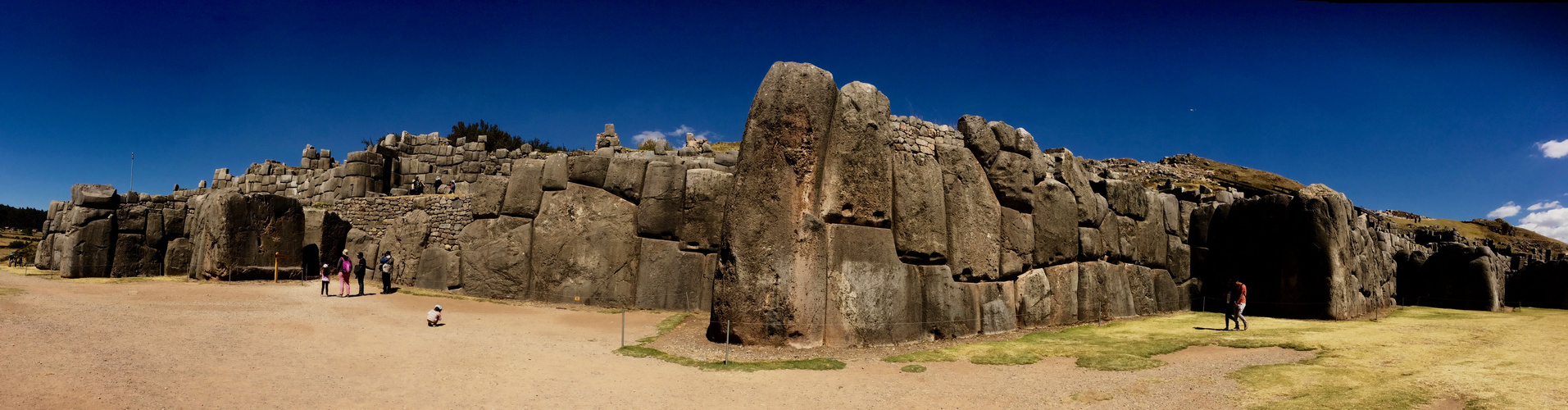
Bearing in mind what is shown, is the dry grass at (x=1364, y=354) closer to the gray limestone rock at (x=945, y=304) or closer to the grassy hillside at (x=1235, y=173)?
the gray limestone rock at (x=945, y=304)

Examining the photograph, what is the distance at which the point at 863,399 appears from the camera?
972cm

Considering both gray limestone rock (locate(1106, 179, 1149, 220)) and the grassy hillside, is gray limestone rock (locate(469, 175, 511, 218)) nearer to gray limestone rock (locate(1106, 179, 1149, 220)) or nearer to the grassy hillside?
gray limestone rock (locate(1106, 179, 1149, 220))

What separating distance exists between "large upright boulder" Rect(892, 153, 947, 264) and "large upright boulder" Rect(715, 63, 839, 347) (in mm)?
1947

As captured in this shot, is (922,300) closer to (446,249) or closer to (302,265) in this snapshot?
(446,249)

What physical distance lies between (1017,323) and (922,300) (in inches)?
138

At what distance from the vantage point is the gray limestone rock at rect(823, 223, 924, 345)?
44.4 feet

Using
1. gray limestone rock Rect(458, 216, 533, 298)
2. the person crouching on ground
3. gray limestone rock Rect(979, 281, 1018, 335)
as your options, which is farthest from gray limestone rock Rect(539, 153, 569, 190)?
gray limestone rock Rect(979, 281, 1018, 335)

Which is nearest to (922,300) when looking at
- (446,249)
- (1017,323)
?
(1017,323)

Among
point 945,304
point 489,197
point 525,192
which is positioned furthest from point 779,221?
point 489,197

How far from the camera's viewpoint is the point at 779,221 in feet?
44.3

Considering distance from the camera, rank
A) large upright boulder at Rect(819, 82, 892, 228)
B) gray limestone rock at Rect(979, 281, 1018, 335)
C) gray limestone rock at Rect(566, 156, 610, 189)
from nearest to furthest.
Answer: large upright boulder at Rect(819, 82, 892, 228) < gray limestone rock at Rect(979, 281, 1018, 335) < gray limestone rock at Rect(566, 156, 610, 189)

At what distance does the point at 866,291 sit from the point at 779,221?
7.15ft

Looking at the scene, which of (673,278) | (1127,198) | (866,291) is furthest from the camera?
(1127,198)

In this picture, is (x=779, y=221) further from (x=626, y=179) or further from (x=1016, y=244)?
(x=626, y=179)
